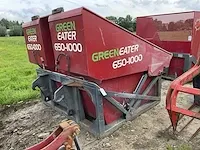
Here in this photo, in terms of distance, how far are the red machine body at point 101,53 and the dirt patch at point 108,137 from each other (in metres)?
0.30

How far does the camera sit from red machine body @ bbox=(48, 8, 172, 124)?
2.56 meters

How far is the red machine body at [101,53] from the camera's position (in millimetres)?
2557

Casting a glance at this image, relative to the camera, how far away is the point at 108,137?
9.87 ft

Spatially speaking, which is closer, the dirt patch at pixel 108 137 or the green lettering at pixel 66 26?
the green lettering at pixel 66 26

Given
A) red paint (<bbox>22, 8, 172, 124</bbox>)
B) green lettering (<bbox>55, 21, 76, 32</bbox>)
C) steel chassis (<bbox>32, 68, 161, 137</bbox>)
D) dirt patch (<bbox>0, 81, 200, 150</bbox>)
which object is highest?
green lettering (<bbox>55, 21, 76, 32</bbox>)

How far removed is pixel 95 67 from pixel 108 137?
964 millimetres

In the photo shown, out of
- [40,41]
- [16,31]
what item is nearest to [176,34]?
[40,41]

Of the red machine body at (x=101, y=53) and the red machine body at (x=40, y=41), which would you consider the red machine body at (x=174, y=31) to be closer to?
the red machine body at (x=101, y=53)

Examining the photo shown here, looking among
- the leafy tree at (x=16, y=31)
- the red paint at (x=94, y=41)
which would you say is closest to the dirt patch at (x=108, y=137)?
the red paint at (x=94, y=41)

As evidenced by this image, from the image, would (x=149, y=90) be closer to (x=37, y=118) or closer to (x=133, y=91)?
(x=133, y=91)

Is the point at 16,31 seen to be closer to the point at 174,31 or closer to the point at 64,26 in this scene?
the point at 174,31

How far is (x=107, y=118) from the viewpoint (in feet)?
10.1

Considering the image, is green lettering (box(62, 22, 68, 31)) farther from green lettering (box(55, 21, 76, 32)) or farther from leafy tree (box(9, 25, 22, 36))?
leafy tree (box(9, 25, 22, 36))

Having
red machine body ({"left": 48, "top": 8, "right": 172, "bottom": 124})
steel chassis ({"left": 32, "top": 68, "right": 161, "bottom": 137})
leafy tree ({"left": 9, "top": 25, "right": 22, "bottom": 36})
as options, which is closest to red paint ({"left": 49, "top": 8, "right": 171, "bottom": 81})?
red machine body ({"left": 48, "top": 8, "right": 172, "bottom": 124})
